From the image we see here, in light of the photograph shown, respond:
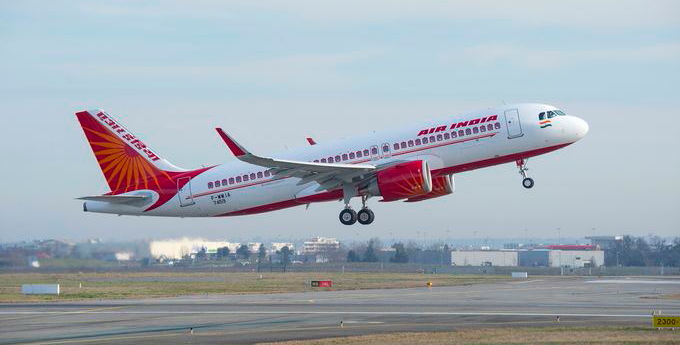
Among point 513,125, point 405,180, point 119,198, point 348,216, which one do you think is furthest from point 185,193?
point 513,125

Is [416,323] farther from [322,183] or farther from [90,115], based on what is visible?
[90,115]

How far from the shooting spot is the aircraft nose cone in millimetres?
58428

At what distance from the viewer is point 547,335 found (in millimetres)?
44500

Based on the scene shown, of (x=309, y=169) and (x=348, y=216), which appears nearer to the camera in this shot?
(x=309, y=169)

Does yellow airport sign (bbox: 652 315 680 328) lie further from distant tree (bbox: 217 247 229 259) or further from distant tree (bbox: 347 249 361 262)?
distant tree (bbox: 347 249 361 262)

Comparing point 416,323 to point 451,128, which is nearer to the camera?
point 416,323

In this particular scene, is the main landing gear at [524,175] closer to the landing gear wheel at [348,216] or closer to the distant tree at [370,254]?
the landing gear wheel at [348,216]

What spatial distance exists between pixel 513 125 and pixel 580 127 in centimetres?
425

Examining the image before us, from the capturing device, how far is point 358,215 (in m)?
63.3

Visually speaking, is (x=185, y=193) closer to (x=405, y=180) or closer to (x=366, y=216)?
(x=366, y=216)

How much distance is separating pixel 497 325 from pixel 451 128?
13291 millimetres

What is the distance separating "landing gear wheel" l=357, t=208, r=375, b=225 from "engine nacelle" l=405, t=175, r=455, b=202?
8.66ft

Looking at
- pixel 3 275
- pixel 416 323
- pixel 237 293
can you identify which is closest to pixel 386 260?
pixel 3 275

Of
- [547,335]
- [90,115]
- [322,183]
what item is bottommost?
[547,335]
